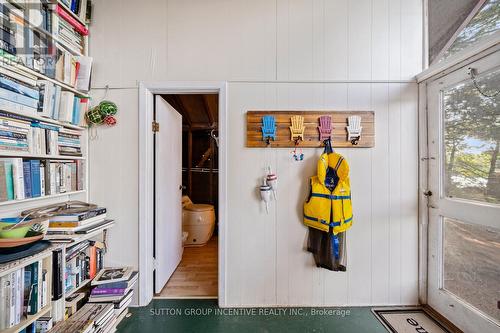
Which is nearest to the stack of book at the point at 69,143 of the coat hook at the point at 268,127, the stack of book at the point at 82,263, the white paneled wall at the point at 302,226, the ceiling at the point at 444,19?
the stack of book at the point at 82,263

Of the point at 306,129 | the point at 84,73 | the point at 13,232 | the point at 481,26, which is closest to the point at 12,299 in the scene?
the point at 13,232

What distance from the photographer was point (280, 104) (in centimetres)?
178

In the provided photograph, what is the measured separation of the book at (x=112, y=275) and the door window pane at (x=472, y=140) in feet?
8.50

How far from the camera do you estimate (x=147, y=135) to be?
5.88 feet

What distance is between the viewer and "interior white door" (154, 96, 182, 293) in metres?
1.92

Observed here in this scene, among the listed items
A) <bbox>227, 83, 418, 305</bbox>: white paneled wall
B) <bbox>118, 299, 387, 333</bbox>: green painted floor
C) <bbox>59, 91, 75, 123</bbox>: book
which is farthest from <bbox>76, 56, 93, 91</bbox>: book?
<bbox>118, 299, 387, 333</bbox>: green painted floor

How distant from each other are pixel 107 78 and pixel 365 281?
2788mm

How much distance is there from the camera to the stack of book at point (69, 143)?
5.08 feet

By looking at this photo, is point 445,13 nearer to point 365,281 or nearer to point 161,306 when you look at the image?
point 365,281

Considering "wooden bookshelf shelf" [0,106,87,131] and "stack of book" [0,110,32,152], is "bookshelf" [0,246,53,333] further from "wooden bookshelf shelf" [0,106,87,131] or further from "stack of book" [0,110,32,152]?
"wooden bookshelf shelf" [0,106,87,131]

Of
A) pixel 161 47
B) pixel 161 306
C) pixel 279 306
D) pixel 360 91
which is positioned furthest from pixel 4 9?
pixel 279 306

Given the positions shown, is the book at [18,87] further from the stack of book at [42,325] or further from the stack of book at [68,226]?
the stack of book at [42,325]

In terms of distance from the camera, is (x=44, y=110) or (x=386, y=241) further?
(x=386, y=241)

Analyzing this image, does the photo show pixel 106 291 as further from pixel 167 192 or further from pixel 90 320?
pixel 167 192
